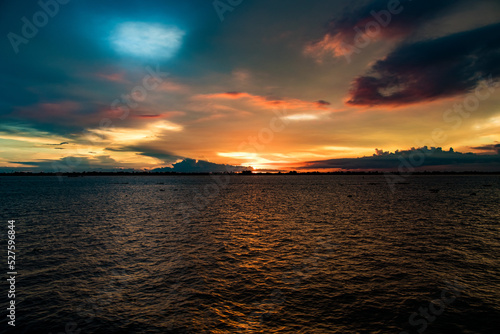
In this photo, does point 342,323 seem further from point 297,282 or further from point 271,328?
point 297,282

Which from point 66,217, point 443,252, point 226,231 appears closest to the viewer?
point 443,252

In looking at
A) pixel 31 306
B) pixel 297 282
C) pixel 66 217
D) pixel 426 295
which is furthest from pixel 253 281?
pixel 66 217

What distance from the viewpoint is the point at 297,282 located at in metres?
23.1

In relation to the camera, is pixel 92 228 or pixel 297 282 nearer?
pixel 297 282

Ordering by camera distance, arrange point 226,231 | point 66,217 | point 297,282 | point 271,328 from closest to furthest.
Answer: point 271,328 → point 297,282 → point 226,231 → point 66,217

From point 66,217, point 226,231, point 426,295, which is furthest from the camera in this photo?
point 66,217

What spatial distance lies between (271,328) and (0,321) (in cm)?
1664

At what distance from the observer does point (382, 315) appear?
691 inches

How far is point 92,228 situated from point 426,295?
1915 inches

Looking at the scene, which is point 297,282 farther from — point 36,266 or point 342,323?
point 36,266

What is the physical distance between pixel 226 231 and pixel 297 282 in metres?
23.5

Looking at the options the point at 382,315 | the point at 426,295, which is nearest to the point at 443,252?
the point at 426,295

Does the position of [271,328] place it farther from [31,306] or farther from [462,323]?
[31,306]

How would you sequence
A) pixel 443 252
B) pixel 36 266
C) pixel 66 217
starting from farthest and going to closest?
pixel 66 217 → pixel 443 252 → pixel 36 266
